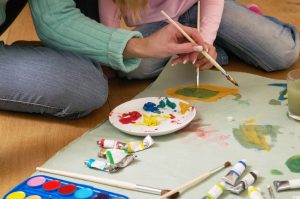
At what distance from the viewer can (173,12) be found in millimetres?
1330

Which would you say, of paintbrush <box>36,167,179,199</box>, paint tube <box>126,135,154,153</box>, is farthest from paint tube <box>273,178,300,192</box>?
paint tube <box>126,135,154,153</box>

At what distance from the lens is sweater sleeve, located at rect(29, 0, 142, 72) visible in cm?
102

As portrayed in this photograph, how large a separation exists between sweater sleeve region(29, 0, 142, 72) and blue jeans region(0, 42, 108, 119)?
38 mm

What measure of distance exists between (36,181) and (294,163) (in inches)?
18.5

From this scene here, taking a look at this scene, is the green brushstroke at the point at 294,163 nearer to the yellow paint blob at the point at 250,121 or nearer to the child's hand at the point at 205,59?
the yellow paint blob at the point at 250,121

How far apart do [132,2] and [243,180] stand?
562 mm

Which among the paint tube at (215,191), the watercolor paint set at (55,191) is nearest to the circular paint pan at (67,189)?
the watercolor paint set at (55,191)

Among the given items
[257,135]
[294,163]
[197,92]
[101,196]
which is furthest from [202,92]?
[101,196]

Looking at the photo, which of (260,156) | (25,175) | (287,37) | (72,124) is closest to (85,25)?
(72,124)

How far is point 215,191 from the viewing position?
75cm

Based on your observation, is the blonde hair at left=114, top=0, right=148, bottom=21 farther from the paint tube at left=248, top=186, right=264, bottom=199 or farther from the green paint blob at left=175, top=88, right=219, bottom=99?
the paint tube at left=248, top=186, right=264, bottom=199

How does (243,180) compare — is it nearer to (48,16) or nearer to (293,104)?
(293,104)

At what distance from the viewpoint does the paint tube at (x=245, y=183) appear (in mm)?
757

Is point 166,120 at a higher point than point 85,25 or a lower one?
lower
